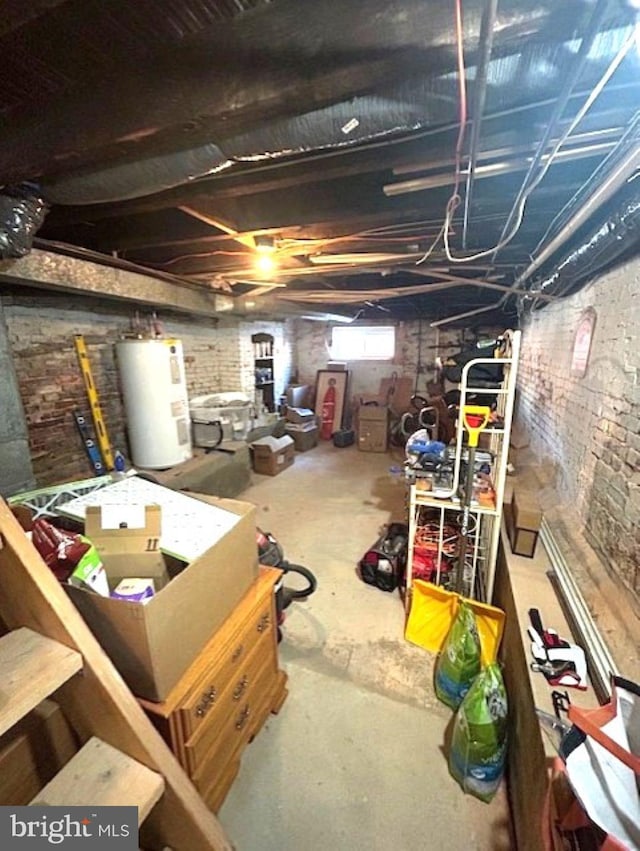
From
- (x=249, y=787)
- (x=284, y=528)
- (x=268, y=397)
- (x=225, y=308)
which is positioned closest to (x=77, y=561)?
(x=249, y=787)

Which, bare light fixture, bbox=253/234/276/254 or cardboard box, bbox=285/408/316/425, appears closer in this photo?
bare light fixture, bbox=253/234/276/254

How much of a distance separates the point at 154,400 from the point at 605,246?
323 cm

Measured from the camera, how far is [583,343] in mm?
2201

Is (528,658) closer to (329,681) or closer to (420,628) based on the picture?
A: (420,628)

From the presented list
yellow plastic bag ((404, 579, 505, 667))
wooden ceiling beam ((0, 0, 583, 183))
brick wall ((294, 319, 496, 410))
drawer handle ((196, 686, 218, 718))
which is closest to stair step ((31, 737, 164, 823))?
drawer handle ((196, 686, 218, 718))

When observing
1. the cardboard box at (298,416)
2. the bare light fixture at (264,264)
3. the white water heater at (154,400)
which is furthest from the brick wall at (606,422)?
the cardboard box at (298,416)

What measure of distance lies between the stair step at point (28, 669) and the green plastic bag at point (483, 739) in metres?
1.36

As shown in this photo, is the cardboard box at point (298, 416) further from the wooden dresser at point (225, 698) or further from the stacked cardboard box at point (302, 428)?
the wooden dresser at point (225, 698)

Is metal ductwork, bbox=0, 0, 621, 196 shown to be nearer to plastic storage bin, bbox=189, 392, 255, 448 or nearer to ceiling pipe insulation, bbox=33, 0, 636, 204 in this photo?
ceiling pipe insulation, bbox=33, 0, 636, 204

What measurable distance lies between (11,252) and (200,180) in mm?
845

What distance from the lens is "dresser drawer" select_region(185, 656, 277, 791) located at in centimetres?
115

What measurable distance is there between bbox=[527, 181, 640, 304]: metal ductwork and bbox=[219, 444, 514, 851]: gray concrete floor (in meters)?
2.16

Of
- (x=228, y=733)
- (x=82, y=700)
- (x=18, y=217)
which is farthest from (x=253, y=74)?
(x=228, y=733)

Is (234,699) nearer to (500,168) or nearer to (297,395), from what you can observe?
(500,168)
